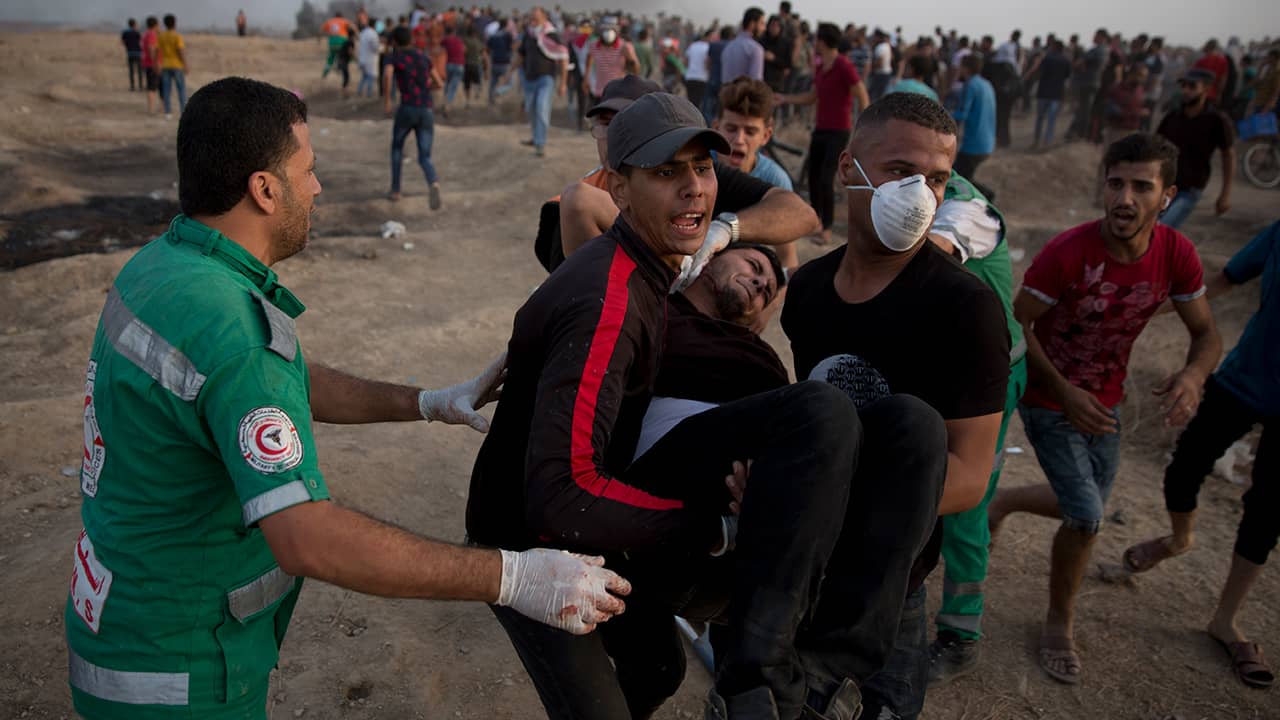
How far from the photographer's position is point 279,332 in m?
1.77

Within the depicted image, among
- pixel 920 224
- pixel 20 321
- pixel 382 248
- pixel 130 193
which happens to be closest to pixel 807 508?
pixel 920 224

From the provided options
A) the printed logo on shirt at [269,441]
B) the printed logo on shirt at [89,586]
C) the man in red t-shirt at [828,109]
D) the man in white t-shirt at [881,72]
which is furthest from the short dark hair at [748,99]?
the man in white t-shirt at [881,72]

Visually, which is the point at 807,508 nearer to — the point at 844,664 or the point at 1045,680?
the point at 844,664

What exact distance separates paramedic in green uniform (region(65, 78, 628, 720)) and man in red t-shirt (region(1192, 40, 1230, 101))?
15.2 m

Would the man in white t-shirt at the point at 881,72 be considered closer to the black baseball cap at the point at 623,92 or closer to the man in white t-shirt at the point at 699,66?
the man in white t-shirt at the point at 699,66

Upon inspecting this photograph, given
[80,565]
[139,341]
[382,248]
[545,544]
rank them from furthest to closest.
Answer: [382,248]
[545,544]
[80,565]
[139,341]

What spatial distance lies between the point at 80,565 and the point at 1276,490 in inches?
177

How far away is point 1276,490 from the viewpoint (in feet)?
12.3

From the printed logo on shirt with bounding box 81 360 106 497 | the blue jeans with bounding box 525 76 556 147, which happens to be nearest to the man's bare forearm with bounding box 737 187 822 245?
the printed logo on shirt with bounding box 81 360 106 497

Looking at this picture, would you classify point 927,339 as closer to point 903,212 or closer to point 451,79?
point 903,212

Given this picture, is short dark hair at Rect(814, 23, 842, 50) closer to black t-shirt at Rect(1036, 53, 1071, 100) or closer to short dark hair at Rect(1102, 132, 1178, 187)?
short dark hair at Rect(1102, 132, 1178, 187)

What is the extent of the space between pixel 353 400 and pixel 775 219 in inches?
65.7

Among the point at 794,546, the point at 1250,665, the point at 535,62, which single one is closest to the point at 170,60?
the point at 535,62

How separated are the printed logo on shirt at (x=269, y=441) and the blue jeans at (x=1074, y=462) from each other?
321 cm
